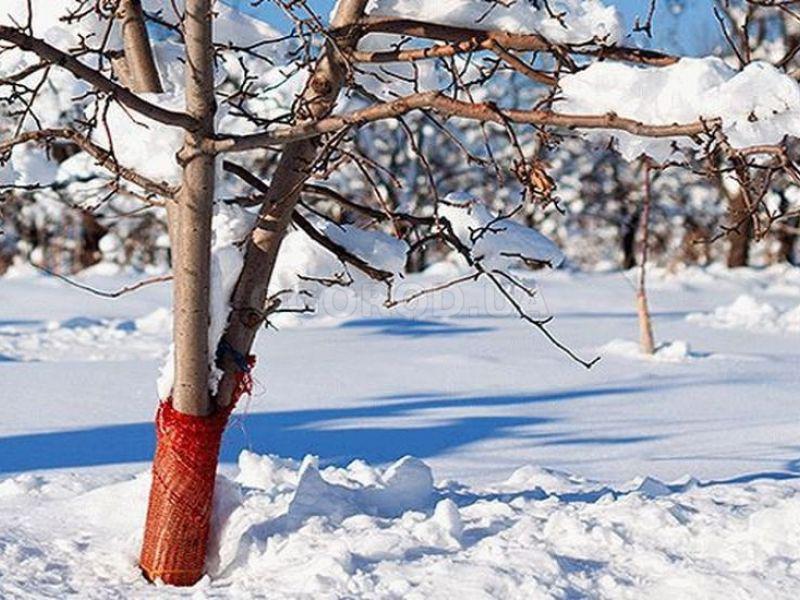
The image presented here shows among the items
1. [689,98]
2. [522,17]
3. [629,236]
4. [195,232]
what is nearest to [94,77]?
[195,232]

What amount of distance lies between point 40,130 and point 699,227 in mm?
22751

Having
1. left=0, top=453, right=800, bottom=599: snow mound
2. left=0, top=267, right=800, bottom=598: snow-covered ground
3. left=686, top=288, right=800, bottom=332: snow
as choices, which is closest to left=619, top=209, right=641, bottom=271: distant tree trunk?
left=0, top=267, right=800, bottom=598: snow-covered ground

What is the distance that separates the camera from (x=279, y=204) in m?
4.11

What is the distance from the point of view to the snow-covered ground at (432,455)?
3.95 m

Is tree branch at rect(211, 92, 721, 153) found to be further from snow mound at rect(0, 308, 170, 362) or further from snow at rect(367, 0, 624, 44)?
snow mound at rect(0, 308, 170, 362)

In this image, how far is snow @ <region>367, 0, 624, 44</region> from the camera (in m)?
3.98

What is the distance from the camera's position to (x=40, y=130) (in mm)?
3941

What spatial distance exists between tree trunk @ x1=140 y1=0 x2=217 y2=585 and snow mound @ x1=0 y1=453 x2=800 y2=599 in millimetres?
115

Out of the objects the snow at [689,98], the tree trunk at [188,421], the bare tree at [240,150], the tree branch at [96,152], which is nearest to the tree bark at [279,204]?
the bare tree at [240,150]

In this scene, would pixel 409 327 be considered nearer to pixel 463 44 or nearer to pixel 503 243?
pixel 503 243

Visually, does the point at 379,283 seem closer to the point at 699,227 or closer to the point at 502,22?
the point at 502,22

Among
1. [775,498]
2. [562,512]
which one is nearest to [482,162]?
[562,512]

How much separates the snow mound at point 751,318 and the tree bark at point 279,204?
29.7ft

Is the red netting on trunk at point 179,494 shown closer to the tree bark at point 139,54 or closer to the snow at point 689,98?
the tree bark at point 139,54
